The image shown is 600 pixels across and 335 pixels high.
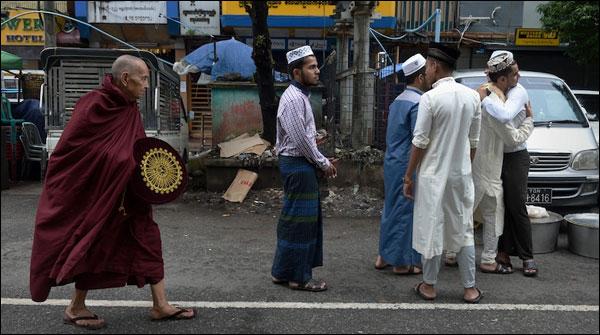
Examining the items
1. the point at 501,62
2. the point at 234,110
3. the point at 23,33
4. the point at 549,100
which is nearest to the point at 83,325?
the point at 501,62

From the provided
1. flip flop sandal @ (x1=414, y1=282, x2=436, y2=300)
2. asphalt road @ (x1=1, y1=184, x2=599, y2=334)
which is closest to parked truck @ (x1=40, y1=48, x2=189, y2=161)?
asphalt road @ (x1=1, y1=184, x2=599, y2=334)

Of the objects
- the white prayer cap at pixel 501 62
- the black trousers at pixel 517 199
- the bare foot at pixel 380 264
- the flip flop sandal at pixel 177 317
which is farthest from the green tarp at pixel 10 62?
the black trousers at pixel 517 199

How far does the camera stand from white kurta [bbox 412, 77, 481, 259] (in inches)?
139

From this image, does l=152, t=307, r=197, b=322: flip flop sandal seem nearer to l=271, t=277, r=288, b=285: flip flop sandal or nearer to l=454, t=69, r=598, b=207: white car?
l=271, t=277, r=288, b=285: flip flop sandal

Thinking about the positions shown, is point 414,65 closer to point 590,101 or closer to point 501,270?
point 501,270

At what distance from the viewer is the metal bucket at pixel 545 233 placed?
16.0 feet

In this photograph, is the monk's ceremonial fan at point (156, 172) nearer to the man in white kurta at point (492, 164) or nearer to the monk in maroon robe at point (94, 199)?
the monk in maroon robe at point (94, 199)

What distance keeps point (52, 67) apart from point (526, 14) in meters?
12.9

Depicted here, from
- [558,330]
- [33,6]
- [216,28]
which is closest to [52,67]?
[558,330]

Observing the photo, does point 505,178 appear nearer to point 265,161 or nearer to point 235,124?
point 265,161

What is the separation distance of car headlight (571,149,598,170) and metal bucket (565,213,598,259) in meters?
0.73

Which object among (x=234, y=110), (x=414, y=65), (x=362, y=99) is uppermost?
(x=414, y=65)

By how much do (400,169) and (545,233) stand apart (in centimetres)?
177

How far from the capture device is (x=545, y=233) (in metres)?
4.93
